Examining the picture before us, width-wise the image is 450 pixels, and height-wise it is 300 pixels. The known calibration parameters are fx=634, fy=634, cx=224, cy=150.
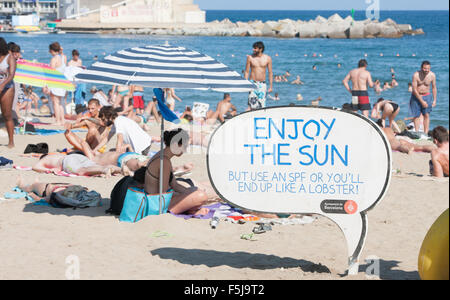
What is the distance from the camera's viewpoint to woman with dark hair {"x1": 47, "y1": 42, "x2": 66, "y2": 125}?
1255 centimetres

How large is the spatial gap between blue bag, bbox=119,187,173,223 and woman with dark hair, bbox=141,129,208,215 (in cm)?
7

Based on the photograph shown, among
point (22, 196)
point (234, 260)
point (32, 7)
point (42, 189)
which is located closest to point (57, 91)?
point (22, 196)

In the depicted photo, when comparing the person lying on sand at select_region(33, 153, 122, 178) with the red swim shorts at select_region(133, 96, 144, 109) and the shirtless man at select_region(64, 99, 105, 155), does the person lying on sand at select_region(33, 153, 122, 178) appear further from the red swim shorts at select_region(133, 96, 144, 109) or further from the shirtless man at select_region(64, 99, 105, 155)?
the red swim shorts at select_region(133, 96, 144, 109)

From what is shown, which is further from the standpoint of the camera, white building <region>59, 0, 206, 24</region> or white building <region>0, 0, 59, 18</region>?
white building <region>0, 0, 59, 18</region>

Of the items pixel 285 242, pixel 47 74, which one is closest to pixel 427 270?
pixel 285 242

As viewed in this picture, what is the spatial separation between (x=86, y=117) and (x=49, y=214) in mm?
2572

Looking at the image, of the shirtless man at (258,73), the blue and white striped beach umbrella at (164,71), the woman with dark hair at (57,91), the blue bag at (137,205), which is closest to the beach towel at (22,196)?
the blue bag at (137,205)

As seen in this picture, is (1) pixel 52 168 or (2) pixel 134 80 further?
(1) pixel 52 168

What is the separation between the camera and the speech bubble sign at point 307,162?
446 cm

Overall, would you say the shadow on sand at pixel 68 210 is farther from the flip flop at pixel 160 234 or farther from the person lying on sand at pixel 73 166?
the person lying on sand at pixel 73 166

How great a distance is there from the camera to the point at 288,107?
452 centimetres

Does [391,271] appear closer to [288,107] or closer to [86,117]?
[288,107]

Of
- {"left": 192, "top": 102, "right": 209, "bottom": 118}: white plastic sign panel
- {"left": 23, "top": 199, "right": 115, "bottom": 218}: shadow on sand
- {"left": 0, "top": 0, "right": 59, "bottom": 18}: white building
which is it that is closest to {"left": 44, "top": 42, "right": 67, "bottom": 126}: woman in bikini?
{"left": 192, "top": 102, "right": 209, "bottom": 118}: white plastic sign panel

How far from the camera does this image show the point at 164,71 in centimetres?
578
